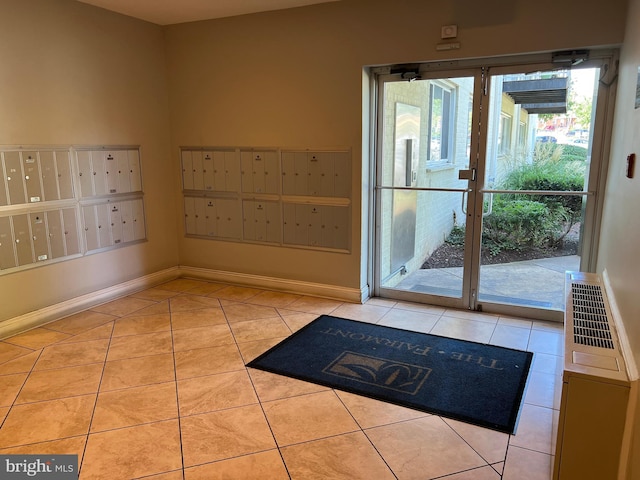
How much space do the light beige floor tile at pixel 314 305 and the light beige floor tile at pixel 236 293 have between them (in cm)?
50

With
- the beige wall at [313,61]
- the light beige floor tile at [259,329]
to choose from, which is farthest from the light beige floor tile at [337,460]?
the beige wall at [313,61]

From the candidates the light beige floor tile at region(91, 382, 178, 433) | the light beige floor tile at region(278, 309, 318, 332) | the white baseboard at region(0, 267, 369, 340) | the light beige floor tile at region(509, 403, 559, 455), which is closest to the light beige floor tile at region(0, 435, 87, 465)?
the light beige floor tile at region(91, 382, 178, 433)

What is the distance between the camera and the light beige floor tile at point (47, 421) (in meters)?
2.31

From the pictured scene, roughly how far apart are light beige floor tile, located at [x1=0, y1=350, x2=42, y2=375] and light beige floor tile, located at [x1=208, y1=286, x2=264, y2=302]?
1659 mm

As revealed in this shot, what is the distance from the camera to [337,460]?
2.15 metres

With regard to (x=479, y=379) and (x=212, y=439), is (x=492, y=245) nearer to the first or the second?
(x=479, y=379)

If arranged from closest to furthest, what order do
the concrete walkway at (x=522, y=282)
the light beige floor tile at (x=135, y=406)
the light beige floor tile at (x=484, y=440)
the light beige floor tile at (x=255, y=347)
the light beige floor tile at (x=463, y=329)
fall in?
the light beige floor tile at (x=484, y=440), the light beige floor tile at (x=135, y=406), the light beige floor tile at (x=255, y=347), the light beige floor tile at (x=463, y=329), the concrete walkway at (x=522, y=282)

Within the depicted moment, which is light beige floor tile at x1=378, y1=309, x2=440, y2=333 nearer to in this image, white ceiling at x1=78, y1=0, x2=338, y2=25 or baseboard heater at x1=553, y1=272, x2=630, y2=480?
baseboard heater at x1=553, y1=272, x2=630, y2=480

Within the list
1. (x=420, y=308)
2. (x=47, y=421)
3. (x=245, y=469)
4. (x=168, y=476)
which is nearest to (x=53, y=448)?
(x=47, y=421)

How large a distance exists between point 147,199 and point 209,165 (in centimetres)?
72

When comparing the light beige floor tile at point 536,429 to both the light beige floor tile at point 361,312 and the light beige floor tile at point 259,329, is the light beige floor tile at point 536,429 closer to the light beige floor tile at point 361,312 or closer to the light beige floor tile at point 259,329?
the light beige floor tile at point 361,312

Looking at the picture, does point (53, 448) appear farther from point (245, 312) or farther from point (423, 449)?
point (245, 312)

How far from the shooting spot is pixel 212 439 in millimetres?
2311

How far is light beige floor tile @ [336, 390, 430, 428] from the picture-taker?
2.46 m
